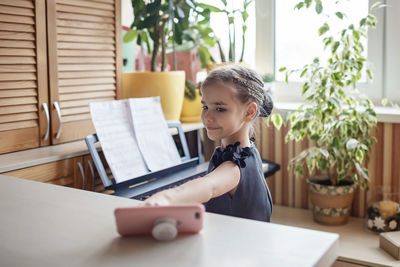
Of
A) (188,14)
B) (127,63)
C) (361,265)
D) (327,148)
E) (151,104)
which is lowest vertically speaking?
(361,265)

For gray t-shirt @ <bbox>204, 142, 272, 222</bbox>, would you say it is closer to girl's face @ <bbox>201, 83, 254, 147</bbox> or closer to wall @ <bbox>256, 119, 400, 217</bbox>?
girl's face @ <bbox>201, 83, 254, 147</bbox>

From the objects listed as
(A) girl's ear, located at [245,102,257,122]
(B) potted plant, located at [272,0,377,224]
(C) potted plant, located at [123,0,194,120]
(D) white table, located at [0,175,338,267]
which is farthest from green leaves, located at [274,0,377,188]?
(D) white table, located at [0,175,338,267]

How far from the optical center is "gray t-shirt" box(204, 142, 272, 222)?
4.04 ft

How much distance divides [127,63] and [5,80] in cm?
91

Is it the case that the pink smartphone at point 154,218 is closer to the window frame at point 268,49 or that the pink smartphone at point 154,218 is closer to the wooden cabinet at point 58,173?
the wooden cabinet at point 58,173

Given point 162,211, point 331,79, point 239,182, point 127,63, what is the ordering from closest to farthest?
point 162,211
point 239,182
point 331,79
point 127,63

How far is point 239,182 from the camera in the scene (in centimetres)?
122

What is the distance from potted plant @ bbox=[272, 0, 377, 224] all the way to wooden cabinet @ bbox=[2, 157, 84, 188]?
99 cm

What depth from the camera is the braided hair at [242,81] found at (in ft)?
4.41

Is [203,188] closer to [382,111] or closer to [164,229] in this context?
[164,229]

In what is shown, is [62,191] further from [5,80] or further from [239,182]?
[5,80]

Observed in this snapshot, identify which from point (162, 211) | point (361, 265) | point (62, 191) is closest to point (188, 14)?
point (361, 265)

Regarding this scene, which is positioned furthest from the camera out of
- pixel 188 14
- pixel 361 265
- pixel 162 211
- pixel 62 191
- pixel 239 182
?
pixel 188 14

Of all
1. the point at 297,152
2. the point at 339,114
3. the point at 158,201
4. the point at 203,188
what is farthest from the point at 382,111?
the point at 158,201
